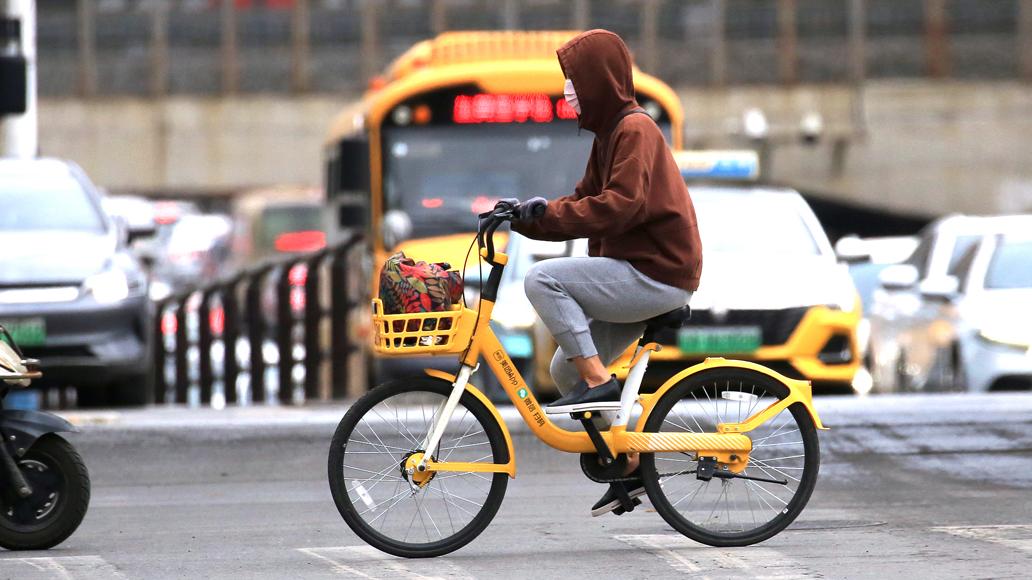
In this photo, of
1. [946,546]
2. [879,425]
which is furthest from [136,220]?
[946,546]

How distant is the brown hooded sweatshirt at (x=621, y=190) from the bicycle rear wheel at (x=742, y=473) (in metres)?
0.39

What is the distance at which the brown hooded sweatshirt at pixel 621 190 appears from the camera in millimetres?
6992

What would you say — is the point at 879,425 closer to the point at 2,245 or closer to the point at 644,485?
the point at 644,485

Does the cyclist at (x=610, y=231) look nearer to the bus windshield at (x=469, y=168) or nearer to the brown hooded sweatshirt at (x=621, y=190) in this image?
the brown hooded sweatshirt at (x=621, y=190)

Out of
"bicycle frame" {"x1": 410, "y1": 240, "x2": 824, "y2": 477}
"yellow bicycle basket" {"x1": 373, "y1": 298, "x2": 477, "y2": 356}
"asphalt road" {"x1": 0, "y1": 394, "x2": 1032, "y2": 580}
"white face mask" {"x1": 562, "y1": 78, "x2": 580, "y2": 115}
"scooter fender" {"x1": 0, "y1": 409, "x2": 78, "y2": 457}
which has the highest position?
"white face mask" {"x1": 562, "y1": 78, "x2": 580, "y2": 115}

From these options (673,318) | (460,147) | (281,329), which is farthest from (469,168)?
(673,318)

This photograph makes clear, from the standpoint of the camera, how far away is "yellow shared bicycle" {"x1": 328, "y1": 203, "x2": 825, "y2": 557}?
23.3 ft

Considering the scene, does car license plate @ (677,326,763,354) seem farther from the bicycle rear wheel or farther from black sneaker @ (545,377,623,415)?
black sneaker @ (545,377,623,415)

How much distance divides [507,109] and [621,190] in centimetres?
922

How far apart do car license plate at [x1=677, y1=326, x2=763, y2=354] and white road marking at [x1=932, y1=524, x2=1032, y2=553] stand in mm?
5254

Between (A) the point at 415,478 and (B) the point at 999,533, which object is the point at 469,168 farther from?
(A) the point at 415,478

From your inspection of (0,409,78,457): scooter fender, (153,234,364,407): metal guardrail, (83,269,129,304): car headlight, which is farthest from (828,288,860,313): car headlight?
(0,409,78,457): scooter fender

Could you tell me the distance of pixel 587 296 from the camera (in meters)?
7.13

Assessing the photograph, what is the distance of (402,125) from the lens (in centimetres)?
1627
